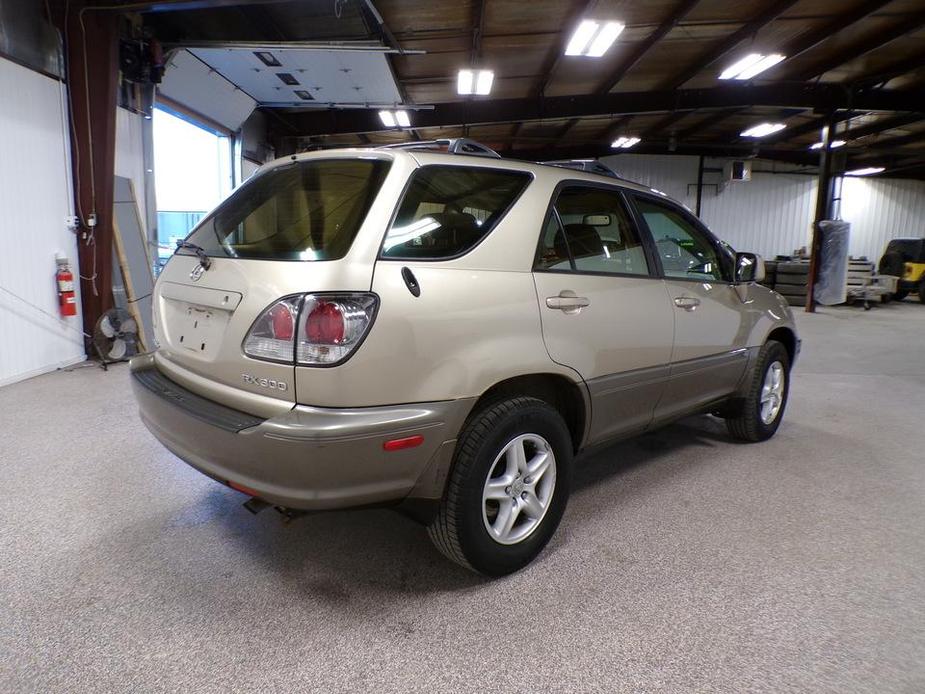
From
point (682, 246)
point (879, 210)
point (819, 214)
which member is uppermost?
point (879, 210)

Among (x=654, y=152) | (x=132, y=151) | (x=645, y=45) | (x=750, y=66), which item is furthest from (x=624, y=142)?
(x=132, y=151)

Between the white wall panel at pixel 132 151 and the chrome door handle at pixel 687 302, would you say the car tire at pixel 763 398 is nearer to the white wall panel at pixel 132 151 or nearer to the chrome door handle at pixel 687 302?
the chrome door handle at pixel 687 302

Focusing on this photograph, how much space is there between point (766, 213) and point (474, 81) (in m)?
12.1

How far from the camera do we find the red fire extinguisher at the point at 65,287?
5.20 metres

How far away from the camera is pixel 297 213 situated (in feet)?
6.37

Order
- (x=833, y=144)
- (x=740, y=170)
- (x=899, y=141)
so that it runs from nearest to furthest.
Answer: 1. (x=833, y=144)
2. (x=899, y=141)
3. (x=740, y=170)

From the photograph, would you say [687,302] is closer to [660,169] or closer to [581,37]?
[581,37]

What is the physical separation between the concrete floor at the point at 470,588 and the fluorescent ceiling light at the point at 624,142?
38.8 ft

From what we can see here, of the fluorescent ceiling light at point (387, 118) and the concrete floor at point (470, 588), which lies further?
the fluorescent ceiling light at point (387, 118)

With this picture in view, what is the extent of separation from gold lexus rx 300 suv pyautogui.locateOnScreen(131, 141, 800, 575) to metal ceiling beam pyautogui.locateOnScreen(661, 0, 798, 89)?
5.74m

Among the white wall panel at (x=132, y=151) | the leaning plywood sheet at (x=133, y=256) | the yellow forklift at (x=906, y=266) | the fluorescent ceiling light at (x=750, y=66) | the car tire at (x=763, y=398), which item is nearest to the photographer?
the car tire at (x=763, y=398)

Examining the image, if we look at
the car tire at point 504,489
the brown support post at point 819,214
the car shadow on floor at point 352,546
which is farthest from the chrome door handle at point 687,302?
the brown support post at point 819,214

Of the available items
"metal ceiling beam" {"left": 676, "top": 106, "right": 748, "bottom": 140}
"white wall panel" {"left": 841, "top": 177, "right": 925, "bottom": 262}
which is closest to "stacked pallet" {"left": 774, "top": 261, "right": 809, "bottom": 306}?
"metal ceiling beam" {"left": 676, "top": 106, "right": 748, "bottom": 140}

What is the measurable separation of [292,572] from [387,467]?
752 mm
